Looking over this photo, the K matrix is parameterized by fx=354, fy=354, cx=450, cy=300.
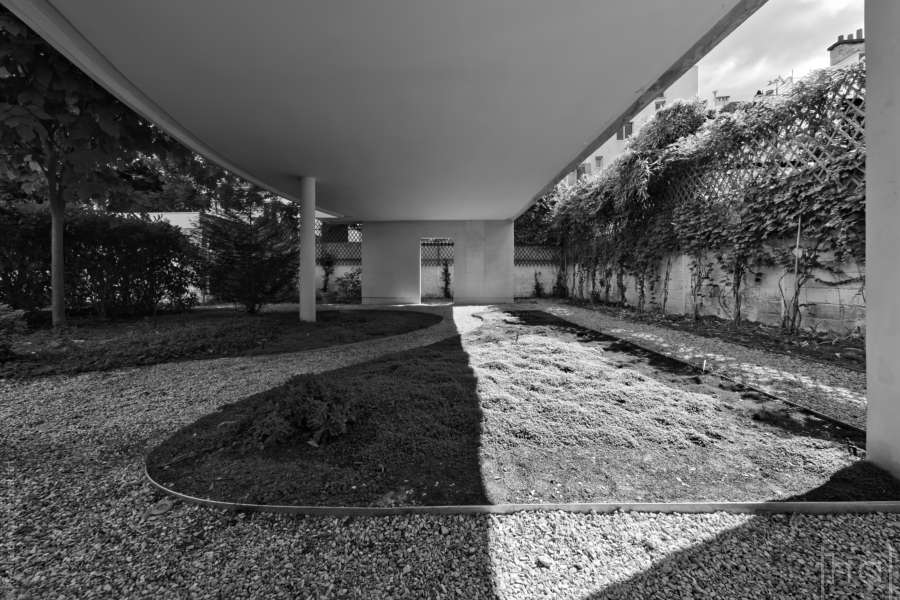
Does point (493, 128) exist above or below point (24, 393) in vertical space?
above

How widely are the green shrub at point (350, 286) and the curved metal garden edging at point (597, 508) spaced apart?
32.0 feet

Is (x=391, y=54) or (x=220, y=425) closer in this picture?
(x=220, y=425)

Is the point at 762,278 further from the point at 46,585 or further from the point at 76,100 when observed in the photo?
the point at 76,100

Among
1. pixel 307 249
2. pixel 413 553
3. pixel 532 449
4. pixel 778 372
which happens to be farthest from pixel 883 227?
pixel 307 249

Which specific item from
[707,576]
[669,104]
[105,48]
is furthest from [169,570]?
[669,104]

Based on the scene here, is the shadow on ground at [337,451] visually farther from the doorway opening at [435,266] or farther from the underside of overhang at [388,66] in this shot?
the doorway opening at [435,266]

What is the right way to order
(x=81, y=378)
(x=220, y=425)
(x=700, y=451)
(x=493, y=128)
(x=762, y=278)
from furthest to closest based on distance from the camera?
(x=762, y=278)
(x=493, y=128)
(x=81, y=378)
(x=220, y=425)
(x=700, y=451)

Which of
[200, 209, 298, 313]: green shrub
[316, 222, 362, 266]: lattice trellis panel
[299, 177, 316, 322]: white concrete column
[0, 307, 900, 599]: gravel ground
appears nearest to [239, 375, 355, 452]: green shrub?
[0, 307, 900, 599]: gravel ground

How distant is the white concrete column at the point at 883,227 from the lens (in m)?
1.39

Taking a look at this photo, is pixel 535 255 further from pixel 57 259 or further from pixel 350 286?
pixel 57 259

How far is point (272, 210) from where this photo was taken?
22.9 ft

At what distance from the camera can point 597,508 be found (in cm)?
132

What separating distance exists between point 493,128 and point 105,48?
3259 millimetres

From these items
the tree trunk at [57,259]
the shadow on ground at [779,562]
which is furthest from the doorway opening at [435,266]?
the shadow on ground at [779,562]
